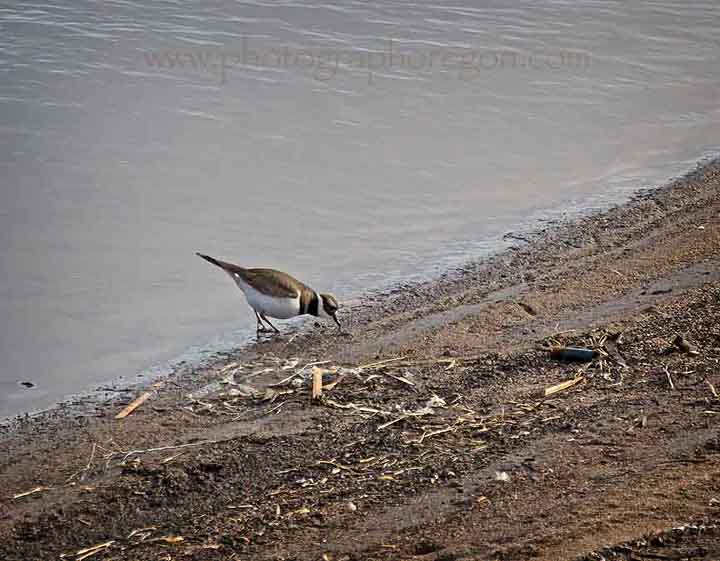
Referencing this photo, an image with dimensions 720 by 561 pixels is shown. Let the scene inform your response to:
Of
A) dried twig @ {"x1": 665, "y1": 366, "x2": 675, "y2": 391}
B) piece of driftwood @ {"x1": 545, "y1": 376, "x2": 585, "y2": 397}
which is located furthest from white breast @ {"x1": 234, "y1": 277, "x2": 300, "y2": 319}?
dried twig @ {"x1": 665, "y1": 366, "x2": 675, "y2": 391}

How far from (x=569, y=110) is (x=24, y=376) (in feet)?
24.1

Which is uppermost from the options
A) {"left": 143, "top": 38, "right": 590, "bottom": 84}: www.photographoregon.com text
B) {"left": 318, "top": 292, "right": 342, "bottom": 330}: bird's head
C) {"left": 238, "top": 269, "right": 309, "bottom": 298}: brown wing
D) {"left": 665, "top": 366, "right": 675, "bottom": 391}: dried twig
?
{"left": 143, "top": 38, "right": 590, "bottom": 84}: www.photographoregon.com text

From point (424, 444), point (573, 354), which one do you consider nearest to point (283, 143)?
point (573, 354)

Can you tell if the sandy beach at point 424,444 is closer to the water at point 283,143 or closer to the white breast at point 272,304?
the white breast at point 272,304

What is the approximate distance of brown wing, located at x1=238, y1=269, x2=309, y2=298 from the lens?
25.7ft

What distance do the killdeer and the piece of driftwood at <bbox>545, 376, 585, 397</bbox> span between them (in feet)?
6.89

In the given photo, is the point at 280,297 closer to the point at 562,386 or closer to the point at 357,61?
the point at 562,386

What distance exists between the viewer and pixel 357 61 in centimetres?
1379

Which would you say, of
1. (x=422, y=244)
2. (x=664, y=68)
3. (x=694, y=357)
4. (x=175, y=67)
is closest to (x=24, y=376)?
(x=422, y=244)

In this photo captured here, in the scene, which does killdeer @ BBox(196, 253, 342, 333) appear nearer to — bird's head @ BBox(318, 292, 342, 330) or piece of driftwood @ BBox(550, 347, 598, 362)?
bird's head @ BBox(318, 292, 342, 330)

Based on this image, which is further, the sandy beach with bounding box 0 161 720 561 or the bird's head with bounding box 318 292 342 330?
the bird's head with bounding box 318 292 342 330

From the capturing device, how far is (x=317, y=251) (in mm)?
9477

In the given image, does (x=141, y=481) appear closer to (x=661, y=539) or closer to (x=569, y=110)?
(x=661, y=539)

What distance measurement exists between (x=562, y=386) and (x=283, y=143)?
5818mm
